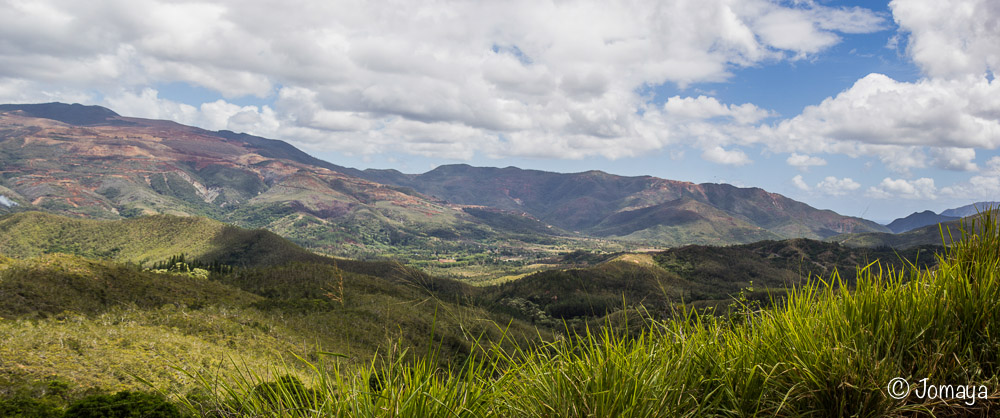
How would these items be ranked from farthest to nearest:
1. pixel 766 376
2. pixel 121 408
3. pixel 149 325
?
pixel 149 325 < pixel 121 408 < pixel 766 376

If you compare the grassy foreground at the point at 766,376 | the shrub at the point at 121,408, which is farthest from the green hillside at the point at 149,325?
the shrub at the point at 121,408

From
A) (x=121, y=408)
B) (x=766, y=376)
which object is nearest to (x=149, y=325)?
(x=121, y=408)

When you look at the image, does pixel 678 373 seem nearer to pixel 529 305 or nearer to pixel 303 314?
pixel 303 314

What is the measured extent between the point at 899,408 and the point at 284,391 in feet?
13.0

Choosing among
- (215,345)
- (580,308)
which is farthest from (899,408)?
(580,308)

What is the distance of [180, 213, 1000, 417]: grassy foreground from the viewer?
3.12 meters

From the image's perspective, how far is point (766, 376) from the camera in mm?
3201

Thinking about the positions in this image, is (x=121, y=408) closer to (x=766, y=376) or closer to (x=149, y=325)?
(x=766, y=376)

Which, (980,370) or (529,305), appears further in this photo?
(529,305)

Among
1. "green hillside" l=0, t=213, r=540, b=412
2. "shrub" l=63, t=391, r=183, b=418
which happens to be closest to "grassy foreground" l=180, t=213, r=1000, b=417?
"green hillside" l=0, t=213, r=540, b=412

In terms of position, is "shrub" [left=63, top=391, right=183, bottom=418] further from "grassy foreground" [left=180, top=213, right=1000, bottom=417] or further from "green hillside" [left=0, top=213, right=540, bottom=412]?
"grassy foreground" [left=180, top=213, right=1000, bottom=417]

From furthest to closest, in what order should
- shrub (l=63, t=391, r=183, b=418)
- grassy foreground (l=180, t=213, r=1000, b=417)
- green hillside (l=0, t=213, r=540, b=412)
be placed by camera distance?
green hillside (l=0, t=213, r=540, b=412) < shrub (l=63, t=391, r=183, b=418) < grassy foreground (l=180, t=213, r=1000, b=417)

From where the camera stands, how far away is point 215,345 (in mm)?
48281

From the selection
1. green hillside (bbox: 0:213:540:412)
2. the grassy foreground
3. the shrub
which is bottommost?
green hillside (bbox: 0:213:540:412)
